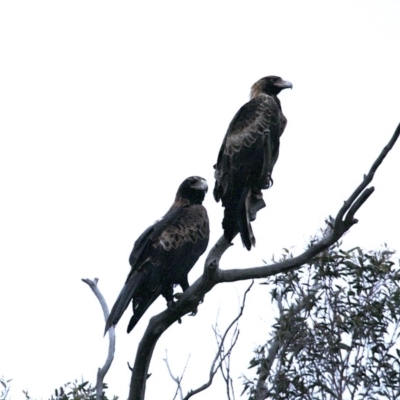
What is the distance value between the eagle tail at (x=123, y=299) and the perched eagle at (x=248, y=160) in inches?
32.0

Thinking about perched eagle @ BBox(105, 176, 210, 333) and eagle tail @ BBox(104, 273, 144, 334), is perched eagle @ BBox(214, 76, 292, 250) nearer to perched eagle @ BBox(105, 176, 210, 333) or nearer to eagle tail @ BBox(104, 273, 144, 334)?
perched eagle @ BBox(105, 176, 210, 333)

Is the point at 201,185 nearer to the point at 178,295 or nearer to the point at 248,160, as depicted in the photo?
the point at 248,160

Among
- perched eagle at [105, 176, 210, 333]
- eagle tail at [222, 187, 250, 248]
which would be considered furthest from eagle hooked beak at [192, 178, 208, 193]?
eagle tail at [222, 187, 250, 248]

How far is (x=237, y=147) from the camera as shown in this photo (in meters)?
8.62

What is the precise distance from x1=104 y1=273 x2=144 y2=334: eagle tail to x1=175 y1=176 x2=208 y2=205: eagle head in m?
1.37

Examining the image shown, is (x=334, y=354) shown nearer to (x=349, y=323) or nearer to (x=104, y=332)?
(x=349, y=323)

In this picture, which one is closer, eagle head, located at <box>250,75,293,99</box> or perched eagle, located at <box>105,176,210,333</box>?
perched eagle, located at <box>105,176,210,333</box>

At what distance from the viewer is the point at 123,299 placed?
286 inches

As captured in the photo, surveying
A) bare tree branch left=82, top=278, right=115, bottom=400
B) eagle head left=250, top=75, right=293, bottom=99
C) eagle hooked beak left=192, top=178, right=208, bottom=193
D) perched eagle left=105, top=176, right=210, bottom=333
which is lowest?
bare tree branch left=82, top=278, right=115, bottom=400

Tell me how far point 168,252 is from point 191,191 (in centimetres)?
102

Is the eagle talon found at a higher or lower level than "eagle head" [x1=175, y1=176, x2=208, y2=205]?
lower

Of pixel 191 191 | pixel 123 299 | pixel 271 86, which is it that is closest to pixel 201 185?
pixel 191 191

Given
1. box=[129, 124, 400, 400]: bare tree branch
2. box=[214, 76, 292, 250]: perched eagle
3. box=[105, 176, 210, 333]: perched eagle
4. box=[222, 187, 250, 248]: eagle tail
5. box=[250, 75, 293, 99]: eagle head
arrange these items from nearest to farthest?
box=[129, 124, 400, 400]: bare tree branch → box=[222, 187, 250, 248]: eagle tail → box=[105, 176, 210, 333]: perched eagle → box=[214, 76, 292, 250]: perched eagle → box=[250, 75, 293, 99]: eagle head

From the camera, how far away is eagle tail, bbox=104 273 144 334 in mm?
7129
